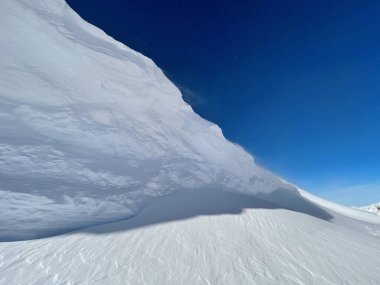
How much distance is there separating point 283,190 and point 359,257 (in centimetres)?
949

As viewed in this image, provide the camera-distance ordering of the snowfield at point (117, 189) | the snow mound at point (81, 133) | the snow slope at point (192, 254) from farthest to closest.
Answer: the snow mound at point (81, 133) → the snowfield at point (117, 189) → the snow slope at point (192, 254)

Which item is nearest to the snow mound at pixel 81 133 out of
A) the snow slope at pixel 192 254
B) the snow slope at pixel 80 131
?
the snow slope at pixel 80 131

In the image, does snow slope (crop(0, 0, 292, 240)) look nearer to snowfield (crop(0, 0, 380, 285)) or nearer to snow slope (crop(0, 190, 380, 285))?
snowfield (crop(0, 0, 380, 285))

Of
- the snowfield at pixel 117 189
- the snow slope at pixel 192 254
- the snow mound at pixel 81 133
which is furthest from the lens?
the snow mound at pixel 81 133

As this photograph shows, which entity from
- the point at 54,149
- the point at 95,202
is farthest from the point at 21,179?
the point at 95,202

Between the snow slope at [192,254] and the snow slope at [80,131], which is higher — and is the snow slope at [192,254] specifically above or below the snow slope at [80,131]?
below

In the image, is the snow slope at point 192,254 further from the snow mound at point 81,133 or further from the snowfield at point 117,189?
the snow mound at point 81,133

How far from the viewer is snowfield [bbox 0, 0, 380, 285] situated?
3.98 meters

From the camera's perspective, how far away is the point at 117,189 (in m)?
7.08

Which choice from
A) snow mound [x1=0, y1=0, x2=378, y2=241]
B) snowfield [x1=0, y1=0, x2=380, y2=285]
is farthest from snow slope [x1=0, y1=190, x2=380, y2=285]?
snow mound [x1=0, y1=0, x2=378, y2=241]

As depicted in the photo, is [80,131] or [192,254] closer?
[192,254]

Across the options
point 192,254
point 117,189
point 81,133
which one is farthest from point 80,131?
point 192,254

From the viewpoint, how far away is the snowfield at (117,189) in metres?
3.98

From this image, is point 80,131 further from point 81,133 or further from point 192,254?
point 192,254
